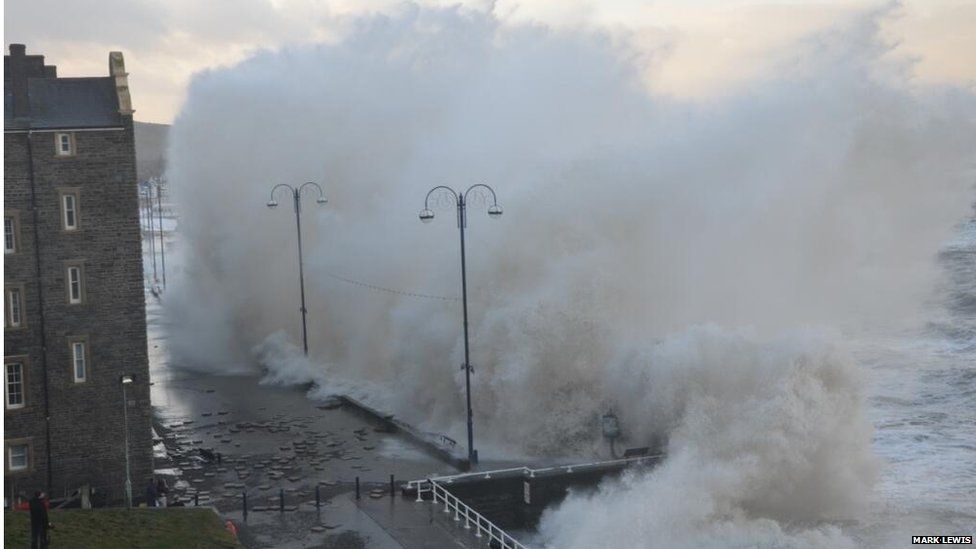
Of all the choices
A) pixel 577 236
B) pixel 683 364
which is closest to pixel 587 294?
pixel 577 236

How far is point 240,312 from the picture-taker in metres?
47.9

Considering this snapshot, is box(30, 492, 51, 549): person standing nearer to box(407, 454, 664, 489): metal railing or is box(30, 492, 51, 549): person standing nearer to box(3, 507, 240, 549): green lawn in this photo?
box(3, 507, 240, 549): green lawn

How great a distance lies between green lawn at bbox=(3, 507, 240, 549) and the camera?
1697 cm

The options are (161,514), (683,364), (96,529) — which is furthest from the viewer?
(683,364)

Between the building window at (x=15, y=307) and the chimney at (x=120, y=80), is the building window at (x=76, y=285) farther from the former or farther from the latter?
the chimney at (x=120, y=80)

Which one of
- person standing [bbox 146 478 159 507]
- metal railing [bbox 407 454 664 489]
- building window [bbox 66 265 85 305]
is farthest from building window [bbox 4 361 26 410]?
metal railing [bbox 407 454 664 489]

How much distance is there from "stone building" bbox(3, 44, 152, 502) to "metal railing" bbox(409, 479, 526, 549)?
20.6 ft

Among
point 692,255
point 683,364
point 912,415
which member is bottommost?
point 912,415

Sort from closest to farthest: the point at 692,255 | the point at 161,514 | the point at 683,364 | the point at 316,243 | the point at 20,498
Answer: the point at 161,514 → the point at 20,498 → the point at 683,364 → the point at 692,255 → the point at 316,243

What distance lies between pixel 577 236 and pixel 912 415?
13836mm

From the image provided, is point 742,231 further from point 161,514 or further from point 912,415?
point 161,514

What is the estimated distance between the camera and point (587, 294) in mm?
28719

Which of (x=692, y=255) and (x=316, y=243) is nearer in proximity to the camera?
(x=692, y=255)

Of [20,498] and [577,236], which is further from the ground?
[577,236]
